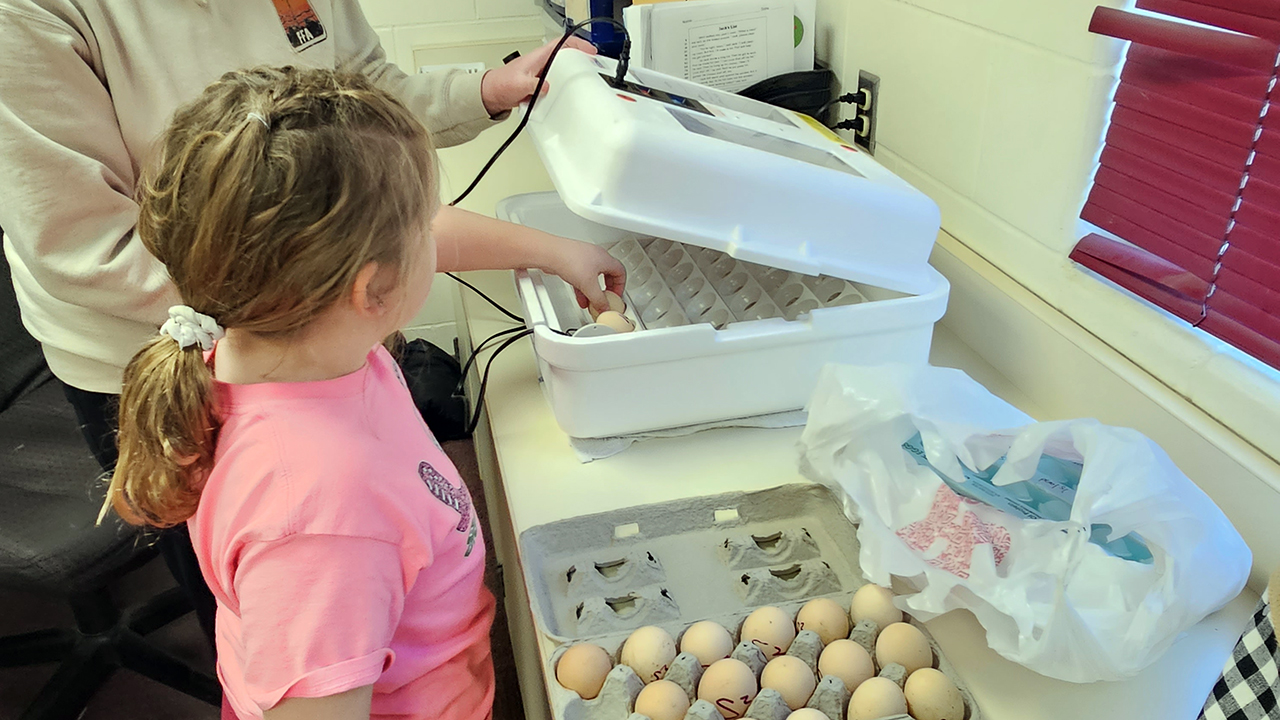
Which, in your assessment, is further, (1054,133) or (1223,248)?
(1054,133)

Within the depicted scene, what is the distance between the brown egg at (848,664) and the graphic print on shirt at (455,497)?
0.31 m

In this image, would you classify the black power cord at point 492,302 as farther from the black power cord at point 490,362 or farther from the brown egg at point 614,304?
the brown egg at point 614,304

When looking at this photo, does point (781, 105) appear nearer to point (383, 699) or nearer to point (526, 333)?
point (526, 333)

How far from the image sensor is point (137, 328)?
932 mm

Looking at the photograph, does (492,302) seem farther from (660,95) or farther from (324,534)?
(324,534)

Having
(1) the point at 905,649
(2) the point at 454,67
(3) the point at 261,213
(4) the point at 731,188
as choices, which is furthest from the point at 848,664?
(2) the point at 454,67

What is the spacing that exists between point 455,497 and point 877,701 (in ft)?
1.18

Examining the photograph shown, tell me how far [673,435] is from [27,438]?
1.00 meters

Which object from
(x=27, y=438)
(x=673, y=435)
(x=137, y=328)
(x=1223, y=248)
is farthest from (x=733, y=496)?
(x=27, y=438)

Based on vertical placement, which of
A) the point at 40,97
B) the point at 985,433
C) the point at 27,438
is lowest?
the point at 27,438

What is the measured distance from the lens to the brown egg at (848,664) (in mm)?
707

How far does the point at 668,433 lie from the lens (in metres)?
0.95

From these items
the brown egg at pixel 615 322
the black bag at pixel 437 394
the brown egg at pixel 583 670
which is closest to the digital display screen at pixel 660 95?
the brown egg at pixel 615 322

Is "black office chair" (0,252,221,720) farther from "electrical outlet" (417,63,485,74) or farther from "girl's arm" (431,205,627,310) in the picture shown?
"electrical outlet" (417,63,485,74)
